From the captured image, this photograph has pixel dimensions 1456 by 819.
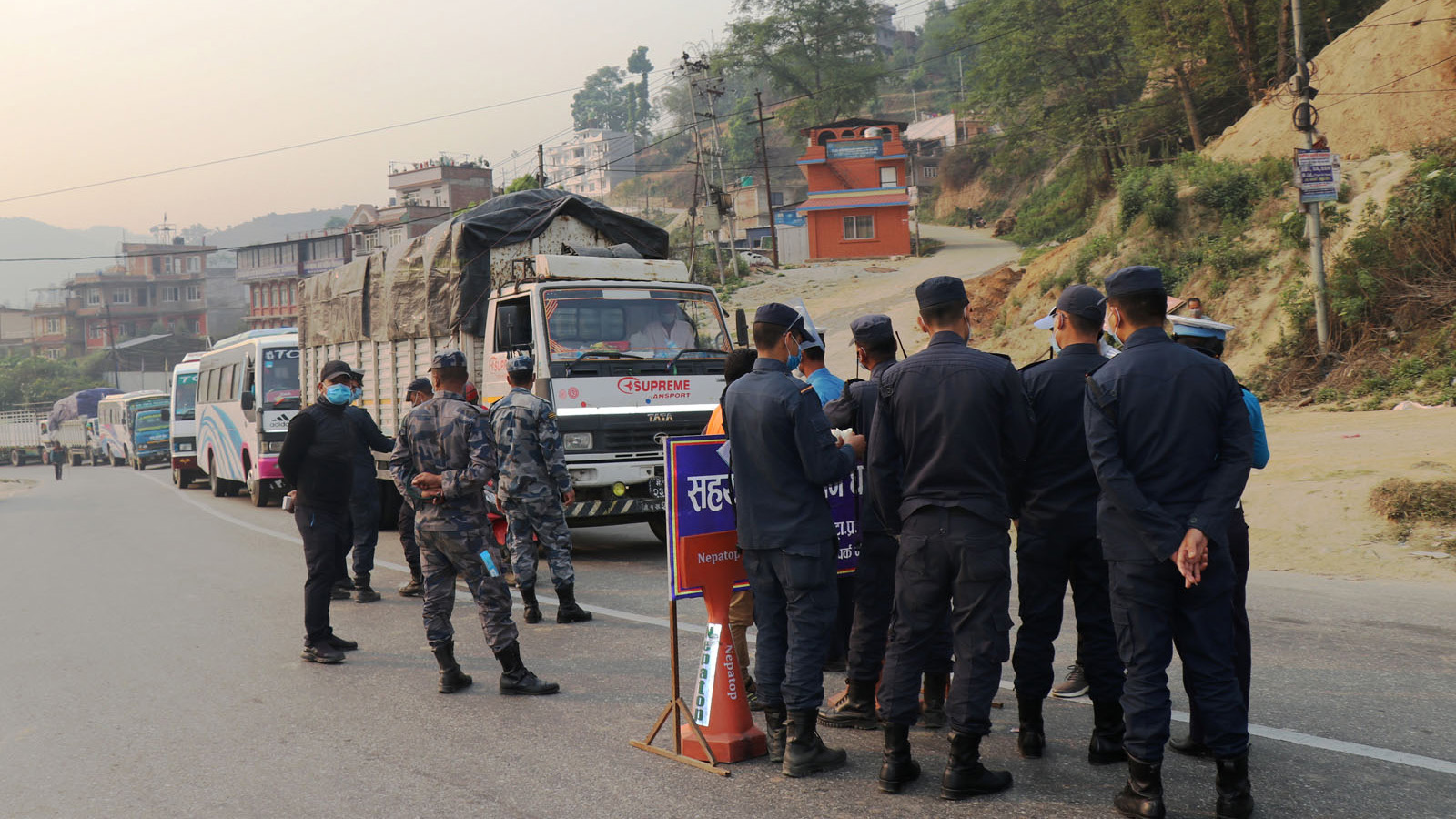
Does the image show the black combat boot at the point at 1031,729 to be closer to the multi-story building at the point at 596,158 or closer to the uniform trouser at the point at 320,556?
the uniform trouser at the point at 320,556

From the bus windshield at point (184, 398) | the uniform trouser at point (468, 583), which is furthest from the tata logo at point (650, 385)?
the bus windshield at point (184, 398)

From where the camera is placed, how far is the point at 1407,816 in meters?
3.91

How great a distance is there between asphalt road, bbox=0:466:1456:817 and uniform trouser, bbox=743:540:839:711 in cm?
38

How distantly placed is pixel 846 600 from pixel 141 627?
5.91 meters

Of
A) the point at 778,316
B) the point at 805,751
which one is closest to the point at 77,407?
the point at 778,316

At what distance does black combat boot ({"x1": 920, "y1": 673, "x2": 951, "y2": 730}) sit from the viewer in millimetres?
5234

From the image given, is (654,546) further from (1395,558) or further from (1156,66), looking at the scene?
(1156,66)

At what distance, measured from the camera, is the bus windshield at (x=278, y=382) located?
60.8 feet

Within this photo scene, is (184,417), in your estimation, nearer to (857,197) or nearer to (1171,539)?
(1171,539)

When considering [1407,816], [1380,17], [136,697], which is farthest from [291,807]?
[1380,17]

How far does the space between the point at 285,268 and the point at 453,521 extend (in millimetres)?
91064

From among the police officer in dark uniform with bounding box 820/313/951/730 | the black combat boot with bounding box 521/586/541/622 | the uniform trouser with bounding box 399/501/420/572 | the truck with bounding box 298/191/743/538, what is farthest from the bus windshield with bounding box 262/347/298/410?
the police officer in dark uniform with bounding box 820/313/951/730

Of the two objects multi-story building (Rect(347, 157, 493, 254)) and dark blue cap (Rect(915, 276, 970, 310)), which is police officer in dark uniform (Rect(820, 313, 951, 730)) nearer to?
dark blue cap (Rect(915, 276, 970, 310))

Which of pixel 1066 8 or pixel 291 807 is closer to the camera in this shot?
pixel 291 807
